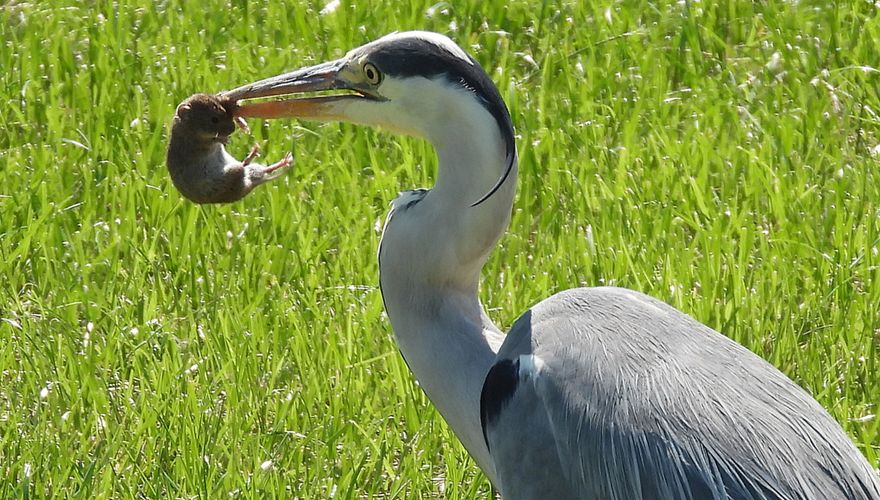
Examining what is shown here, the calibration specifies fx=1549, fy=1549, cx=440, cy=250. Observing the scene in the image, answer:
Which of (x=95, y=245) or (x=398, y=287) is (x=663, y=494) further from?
(x=95, y=245)

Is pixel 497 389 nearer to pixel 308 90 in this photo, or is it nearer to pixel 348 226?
pixel 308 90

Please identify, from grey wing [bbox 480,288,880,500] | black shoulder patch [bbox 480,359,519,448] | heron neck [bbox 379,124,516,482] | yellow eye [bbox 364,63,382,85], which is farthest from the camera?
yellow eye [bbox 364,63,382,85]

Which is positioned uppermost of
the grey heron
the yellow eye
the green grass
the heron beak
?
the yellow eye

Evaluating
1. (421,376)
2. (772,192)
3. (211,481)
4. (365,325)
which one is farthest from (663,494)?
(772,192)

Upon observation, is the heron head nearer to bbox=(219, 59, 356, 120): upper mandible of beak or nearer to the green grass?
bbox=(219, 59, 356, 120): upper mandible of beak

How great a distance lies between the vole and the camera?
420cm

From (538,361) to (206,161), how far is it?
1.25 meters

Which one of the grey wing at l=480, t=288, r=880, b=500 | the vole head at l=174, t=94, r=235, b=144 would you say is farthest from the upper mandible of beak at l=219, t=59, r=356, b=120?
the grey wing at l=480, t=288, r=880, b=500

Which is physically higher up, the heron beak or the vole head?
the heron beak

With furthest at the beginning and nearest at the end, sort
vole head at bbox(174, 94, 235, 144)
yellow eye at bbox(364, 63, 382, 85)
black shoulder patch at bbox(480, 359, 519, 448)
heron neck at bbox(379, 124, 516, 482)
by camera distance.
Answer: vole head at bbox(174, 94, 235, 144) → yellow eye at bbox(364, 63, 382, 85) → heron neck at bbox(379, 124, 516, 482) → black shoulder patch at bbox(480, 359, 519, 448)

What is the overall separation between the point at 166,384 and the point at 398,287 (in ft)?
3.24

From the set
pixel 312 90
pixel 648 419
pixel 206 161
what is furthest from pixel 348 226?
pixel 648 419

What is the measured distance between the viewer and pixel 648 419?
11.0 feet

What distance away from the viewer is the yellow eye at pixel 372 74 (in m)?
3.88
